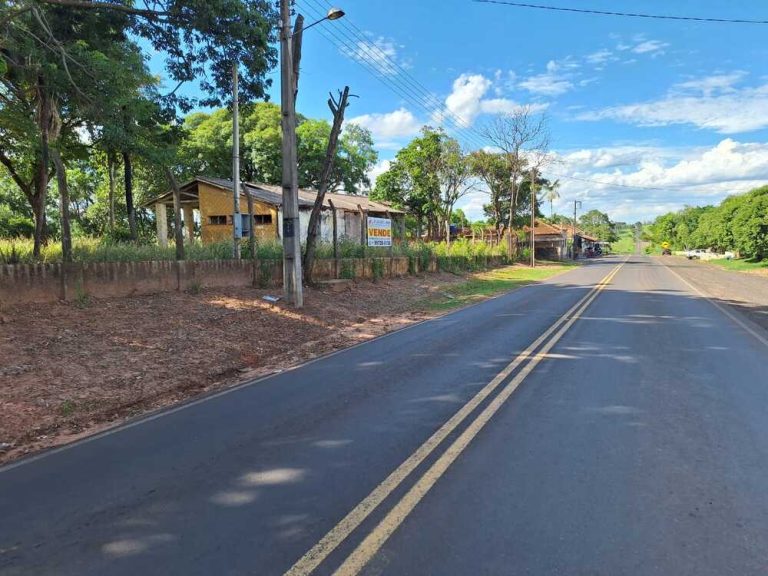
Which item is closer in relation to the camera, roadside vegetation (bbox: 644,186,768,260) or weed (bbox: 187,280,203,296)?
weed (bbox: 187,280,203,296)

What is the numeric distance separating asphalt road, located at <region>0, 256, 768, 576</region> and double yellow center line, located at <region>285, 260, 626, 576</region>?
0.02 meters

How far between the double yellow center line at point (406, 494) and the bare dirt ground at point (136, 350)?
11.3 ft

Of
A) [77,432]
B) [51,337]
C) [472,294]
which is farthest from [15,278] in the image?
[472,294]

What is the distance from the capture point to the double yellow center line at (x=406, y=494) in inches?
119

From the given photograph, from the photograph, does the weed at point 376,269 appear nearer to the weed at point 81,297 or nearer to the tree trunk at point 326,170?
the tree trunk at point 326,170

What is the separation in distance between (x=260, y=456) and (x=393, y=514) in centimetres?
156

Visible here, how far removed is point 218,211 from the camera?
28.4 meters

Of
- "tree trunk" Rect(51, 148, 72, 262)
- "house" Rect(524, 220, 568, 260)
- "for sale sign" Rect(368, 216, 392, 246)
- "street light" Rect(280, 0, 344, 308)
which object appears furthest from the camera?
"house" Rect(524, 220, 568, 260)

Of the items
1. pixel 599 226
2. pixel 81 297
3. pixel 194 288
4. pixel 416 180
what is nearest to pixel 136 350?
pixel 81 297

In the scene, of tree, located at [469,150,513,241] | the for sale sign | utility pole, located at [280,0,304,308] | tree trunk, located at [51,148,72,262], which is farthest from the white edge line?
tree, located at [469,150,513,241]

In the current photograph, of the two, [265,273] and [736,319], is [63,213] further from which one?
[736,319]

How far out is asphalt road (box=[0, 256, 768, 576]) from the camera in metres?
3.08

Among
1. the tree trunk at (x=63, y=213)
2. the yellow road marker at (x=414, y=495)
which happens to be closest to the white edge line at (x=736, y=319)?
the yellow road marker at (x=414, y=495)

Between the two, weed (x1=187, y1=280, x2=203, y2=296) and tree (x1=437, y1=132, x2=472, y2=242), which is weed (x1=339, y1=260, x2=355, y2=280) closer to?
weed (x1=187, y1=280, x2=203, y2=296)
